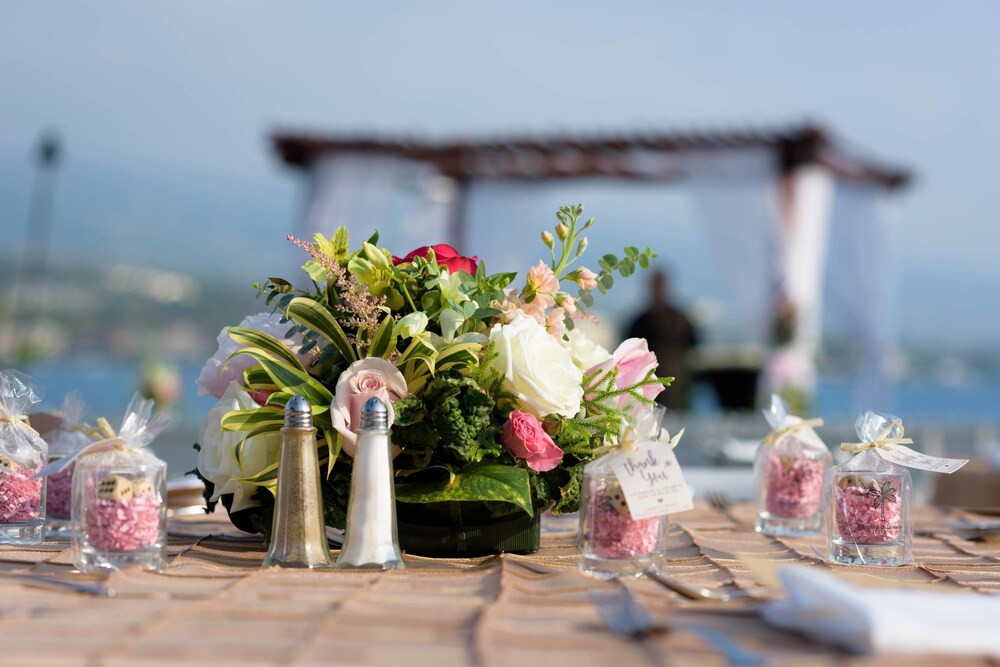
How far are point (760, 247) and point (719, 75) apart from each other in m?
62.9

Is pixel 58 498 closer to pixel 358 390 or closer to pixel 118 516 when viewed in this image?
pixel 118 516

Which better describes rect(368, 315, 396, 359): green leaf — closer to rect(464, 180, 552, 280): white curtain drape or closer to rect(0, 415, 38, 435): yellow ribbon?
rect(0, 415, 38, 435): yellow ribbon

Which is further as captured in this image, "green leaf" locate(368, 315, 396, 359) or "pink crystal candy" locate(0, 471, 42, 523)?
"pink crystal candy" locate(0, 471, 42, 523)

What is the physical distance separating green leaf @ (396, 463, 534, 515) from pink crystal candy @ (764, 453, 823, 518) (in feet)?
2.14

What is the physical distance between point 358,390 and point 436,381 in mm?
100

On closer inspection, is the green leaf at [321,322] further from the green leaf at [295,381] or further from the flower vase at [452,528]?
the flower vase at [452,528]

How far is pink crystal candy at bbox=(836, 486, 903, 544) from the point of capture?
1.36 meters

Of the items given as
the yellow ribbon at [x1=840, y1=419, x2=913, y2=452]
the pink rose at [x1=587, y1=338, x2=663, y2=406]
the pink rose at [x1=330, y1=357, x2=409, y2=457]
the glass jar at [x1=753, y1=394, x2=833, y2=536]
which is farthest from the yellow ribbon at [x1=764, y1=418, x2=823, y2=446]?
the pink rose at [x1=330, y1=357, x2=409, y2=457]

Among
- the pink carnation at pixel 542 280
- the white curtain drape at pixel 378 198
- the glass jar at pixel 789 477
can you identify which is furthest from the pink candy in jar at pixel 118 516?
the white curtain drape at pixel 378 198

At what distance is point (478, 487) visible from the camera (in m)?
1.24

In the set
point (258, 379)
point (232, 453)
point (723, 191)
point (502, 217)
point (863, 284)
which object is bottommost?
point (232, 453)

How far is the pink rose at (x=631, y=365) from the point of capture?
1.39 metres

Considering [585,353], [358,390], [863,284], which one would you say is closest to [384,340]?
[358,390]

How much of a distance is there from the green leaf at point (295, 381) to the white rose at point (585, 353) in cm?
35
